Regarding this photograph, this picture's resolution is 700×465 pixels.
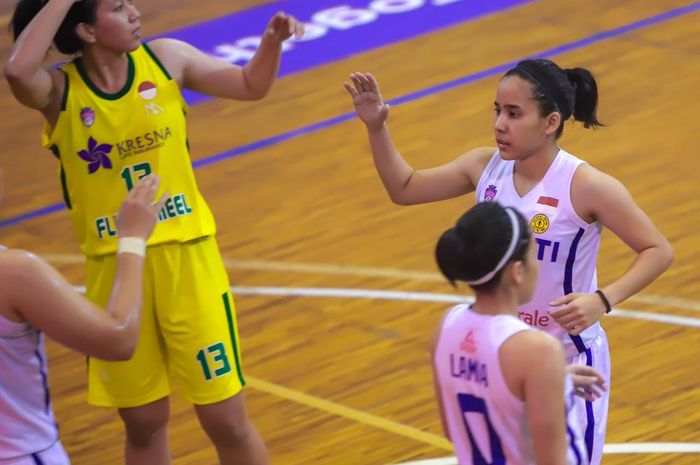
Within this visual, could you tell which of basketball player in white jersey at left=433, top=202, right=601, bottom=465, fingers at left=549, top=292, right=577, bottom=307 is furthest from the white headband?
fingers at left=549, top=292, right=577, bottom=307

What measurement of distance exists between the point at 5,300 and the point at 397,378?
3.29 metres

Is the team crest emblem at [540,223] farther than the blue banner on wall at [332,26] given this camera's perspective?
No

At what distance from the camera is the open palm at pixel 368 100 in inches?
179

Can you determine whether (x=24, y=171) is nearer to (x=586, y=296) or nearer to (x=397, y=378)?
(x=397, y=378)

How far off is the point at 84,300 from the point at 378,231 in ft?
15.2

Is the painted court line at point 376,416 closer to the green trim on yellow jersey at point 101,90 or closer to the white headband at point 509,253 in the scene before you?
the green trim on yellow jersey at point 101,90

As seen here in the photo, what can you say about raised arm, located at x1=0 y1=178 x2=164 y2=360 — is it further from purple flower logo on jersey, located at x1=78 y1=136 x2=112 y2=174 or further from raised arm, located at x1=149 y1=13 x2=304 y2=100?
raised arm, located at x1=149 y1=13 x2=304 y2=100

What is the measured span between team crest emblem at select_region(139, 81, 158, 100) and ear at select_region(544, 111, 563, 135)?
1.38 m

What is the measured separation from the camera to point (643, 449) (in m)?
5.65

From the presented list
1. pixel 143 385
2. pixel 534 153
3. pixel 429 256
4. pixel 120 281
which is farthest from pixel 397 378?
pixel 120 281

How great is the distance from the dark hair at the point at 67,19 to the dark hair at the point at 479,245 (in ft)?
6.01

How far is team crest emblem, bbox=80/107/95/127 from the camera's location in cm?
470

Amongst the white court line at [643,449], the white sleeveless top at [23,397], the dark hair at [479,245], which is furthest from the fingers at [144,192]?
the white court line at [643,449]

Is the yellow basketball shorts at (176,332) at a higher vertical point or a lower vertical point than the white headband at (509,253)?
lower
